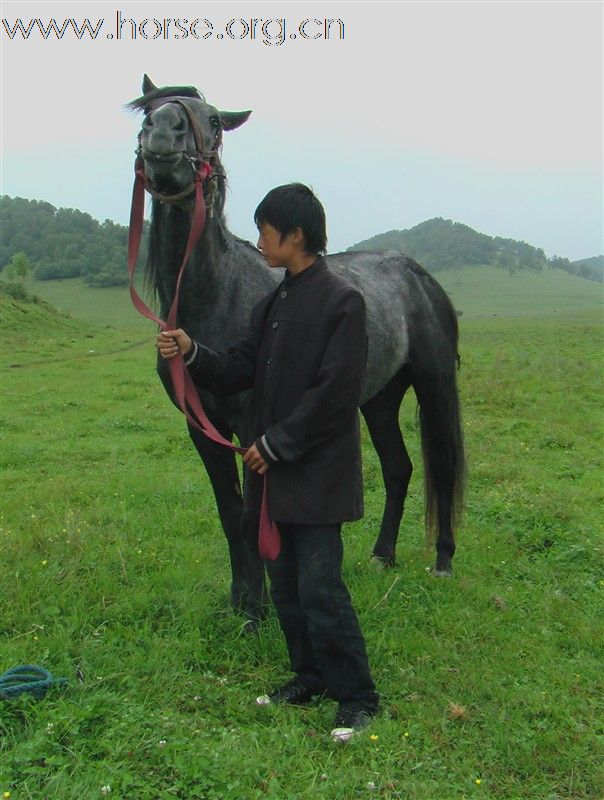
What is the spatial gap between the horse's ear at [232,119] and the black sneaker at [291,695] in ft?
8.43

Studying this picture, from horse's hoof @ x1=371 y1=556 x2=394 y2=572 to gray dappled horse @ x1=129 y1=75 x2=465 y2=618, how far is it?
15 mm

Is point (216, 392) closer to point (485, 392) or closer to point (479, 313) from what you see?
point (485, 392)

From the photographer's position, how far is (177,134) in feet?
9.98

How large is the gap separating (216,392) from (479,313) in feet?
177

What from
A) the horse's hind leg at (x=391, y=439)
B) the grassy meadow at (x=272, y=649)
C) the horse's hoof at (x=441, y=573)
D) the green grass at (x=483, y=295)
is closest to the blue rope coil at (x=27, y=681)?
the grassy meadow at (x=272, y=649)

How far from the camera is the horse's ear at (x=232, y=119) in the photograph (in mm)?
3503

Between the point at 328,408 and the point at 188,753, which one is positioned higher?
the point at 328,408

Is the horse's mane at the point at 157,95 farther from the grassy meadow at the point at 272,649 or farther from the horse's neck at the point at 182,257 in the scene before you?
the grassy meadow at the point at 272,649

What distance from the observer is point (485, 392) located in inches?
480

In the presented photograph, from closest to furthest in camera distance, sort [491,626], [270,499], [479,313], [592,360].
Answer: [270,499]
[491,626]
[592,360]
[479,313]

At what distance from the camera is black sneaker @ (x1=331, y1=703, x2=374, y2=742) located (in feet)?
9.48

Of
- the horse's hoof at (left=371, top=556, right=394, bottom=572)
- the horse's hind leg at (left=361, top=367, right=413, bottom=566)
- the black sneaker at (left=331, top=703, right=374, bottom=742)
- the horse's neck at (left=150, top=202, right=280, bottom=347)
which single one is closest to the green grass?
the horse's hind leg at (left=361, top=367, right=413, bottom=566)

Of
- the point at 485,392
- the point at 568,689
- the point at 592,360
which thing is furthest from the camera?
the point at 592,360

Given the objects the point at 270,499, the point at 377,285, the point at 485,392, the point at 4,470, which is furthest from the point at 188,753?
the point at 485,392
